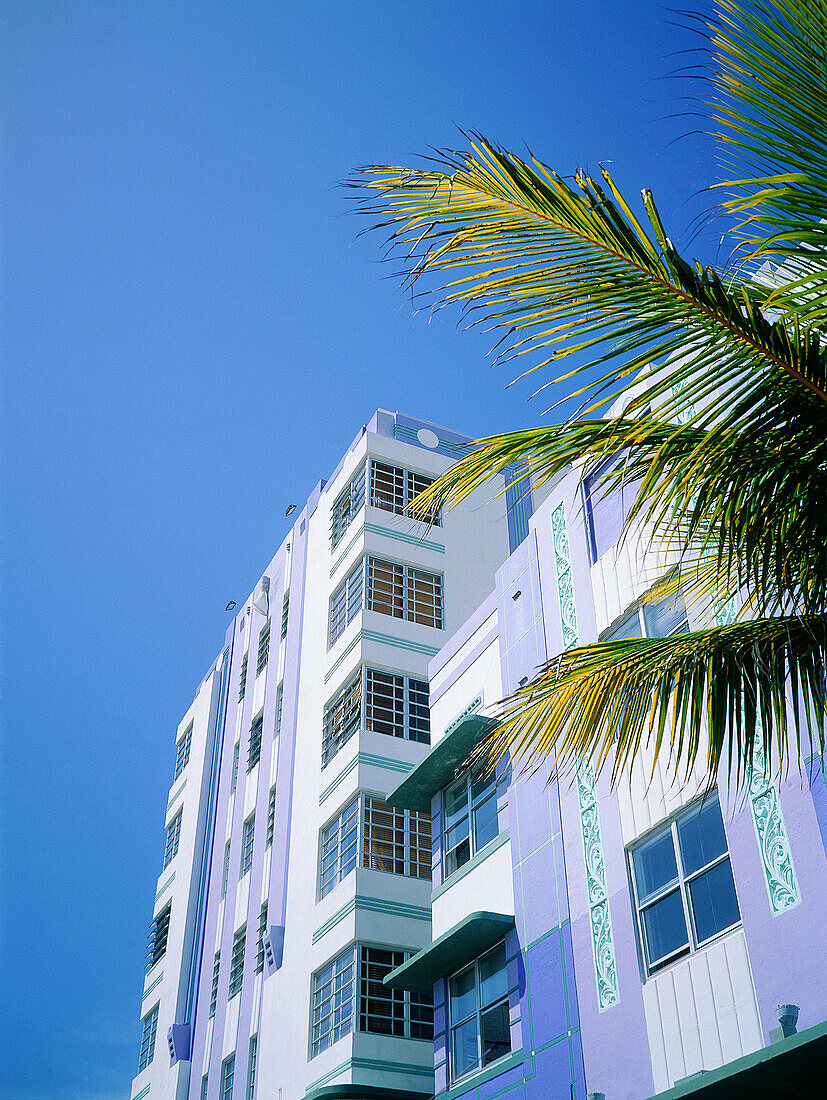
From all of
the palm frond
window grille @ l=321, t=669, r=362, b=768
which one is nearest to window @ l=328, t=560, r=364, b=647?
window grille @ l=321, t=669, r=362, b=768

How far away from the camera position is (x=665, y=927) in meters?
14.1

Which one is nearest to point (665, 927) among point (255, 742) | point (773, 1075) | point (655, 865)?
point (655, 865)

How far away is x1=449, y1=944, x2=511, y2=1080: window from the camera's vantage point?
17.7 meters

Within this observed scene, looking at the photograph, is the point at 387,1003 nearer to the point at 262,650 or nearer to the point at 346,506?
the point at 346,506

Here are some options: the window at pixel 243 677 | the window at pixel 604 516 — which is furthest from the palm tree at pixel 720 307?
the window at pixel 243 677

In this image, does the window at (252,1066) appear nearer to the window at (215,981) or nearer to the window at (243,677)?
the window at (215,981)

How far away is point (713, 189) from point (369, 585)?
2343 centimetres

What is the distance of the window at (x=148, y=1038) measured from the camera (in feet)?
122

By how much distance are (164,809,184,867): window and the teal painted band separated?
2192 cm

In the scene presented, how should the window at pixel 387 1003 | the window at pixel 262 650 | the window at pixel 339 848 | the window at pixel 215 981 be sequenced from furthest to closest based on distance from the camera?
the window at pixel 262 650
the window at pixel 215 981
the window at pixel 339 848
the window at pixel 387 1003

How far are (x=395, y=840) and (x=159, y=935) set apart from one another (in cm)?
1804

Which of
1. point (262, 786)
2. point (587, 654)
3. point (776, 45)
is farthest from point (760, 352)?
point (262, 786)

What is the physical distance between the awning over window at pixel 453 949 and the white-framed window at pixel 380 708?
7349 millimetres

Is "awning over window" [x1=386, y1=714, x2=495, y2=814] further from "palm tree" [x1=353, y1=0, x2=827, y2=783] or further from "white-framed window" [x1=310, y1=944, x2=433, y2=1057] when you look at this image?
"palm tree" [x1=353, y1=0, x2=827, y2=783]
